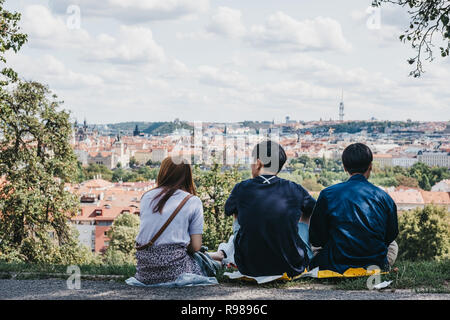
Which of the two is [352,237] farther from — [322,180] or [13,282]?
[322,180]

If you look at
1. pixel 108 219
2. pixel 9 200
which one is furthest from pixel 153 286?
pixel 108 219

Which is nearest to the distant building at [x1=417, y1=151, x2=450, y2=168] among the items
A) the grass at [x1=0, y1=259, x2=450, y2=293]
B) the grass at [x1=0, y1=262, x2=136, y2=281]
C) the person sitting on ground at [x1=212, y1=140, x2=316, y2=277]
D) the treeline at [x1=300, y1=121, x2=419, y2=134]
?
the treeline at [x1=300, y1=121, x2=419, y2=134]

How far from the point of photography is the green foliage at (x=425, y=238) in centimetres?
3167

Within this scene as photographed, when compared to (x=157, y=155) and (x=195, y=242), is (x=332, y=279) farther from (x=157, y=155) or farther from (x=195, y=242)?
(x=157, y=155)

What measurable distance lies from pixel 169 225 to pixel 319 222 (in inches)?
48.0

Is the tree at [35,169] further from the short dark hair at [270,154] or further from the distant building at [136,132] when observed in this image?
the distant building at [136,132]

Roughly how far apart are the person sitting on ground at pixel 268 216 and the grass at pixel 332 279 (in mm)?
191

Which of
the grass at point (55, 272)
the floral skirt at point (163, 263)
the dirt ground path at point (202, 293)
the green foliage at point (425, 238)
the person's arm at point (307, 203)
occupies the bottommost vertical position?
the green foliage at point (425, 238)

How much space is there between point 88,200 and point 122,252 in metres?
34.9

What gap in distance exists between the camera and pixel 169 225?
14.9 ft

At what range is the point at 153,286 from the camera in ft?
15.3

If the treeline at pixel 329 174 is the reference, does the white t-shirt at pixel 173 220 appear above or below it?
above

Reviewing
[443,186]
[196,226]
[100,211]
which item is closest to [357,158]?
[196,226]

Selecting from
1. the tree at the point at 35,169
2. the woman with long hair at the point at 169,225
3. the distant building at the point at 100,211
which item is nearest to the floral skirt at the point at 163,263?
the woman with long hair at the point at 169,225
